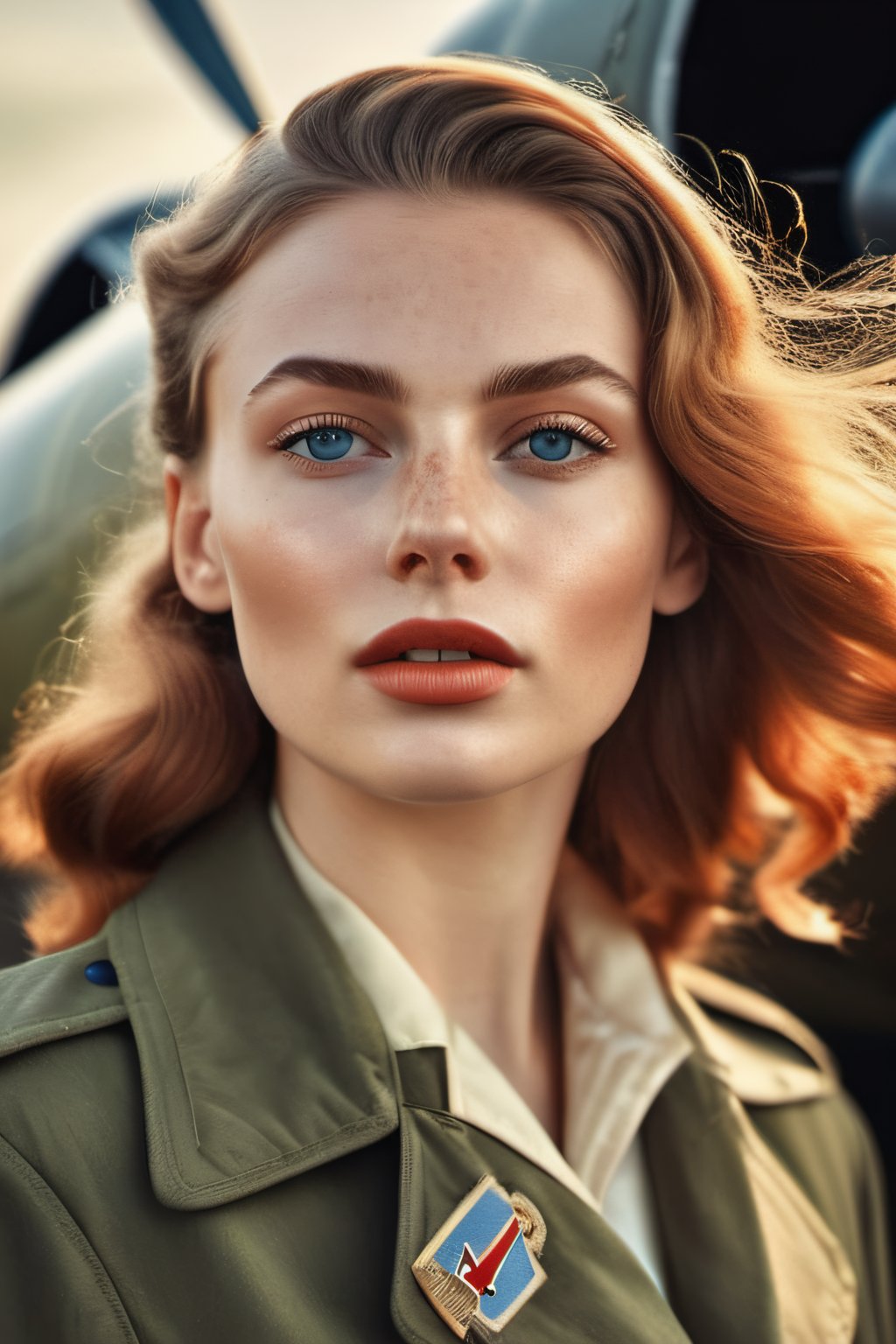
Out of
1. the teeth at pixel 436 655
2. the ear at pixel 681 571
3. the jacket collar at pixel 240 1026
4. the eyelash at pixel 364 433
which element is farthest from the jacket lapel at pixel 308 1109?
the ear at pixel 681 571

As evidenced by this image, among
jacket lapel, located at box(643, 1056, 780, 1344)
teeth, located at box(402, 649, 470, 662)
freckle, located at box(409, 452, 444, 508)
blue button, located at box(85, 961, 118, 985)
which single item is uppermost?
freckle, located at box(409, 452, 444, 508)

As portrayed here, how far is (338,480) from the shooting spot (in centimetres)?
148

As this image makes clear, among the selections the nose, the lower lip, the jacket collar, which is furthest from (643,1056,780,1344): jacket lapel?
the nose

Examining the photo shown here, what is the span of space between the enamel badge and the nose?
665 millimetres

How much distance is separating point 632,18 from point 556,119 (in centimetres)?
109

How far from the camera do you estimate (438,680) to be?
1.43 meters

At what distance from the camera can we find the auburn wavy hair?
1.52 m

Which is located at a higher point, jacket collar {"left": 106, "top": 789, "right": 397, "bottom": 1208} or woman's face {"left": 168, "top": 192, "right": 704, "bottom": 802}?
woman's face {"left": 168, "top": 192, "right": 704, "bottom": 802}

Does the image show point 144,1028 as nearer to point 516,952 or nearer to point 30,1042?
point 30,1042

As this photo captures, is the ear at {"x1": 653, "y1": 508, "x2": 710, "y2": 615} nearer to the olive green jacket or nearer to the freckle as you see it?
the freckle

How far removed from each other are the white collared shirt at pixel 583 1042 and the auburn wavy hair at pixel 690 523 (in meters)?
0.17

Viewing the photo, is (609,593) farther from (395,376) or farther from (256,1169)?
(256,1169)

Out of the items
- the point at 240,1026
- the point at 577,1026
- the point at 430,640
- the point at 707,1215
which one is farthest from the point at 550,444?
the point at 707,1215

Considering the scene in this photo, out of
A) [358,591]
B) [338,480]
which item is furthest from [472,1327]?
[338,480]
